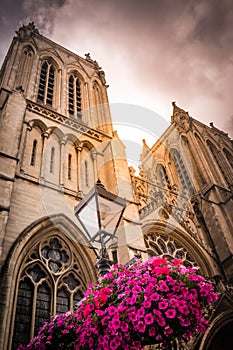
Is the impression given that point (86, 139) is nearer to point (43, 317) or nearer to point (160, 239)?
point (160, 239)

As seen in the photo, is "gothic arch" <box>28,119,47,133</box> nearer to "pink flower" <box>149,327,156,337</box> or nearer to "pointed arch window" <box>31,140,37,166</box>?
"pointed arch window" <box>31,140,37,166</box>

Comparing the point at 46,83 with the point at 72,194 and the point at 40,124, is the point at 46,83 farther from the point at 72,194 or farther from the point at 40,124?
the point at 72,194

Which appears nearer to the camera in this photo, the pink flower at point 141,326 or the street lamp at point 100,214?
the pink flower at point 141,326

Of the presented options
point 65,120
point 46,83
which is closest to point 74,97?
point 46,83

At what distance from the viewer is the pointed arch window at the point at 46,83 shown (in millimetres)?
14133

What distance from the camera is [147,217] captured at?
12.1 metres

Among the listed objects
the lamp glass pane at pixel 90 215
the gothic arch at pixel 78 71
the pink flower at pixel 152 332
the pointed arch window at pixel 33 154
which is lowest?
the pink flower at pixel 152 332

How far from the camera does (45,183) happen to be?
934cm

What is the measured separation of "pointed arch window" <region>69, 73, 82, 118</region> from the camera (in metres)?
14.6

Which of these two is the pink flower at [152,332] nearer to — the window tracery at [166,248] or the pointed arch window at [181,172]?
the window tracery at [166,248]

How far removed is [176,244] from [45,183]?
6.22 metres

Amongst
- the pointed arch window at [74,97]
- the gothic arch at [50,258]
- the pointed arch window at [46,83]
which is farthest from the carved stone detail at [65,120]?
the gothic arch at [50,258]

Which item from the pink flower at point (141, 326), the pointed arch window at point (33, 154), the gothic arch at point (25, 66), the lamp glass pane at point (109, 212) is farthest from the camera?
the gothic arch at point (25, 66)

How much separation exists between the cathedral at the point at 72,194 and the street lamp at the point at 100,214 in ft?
5.41
